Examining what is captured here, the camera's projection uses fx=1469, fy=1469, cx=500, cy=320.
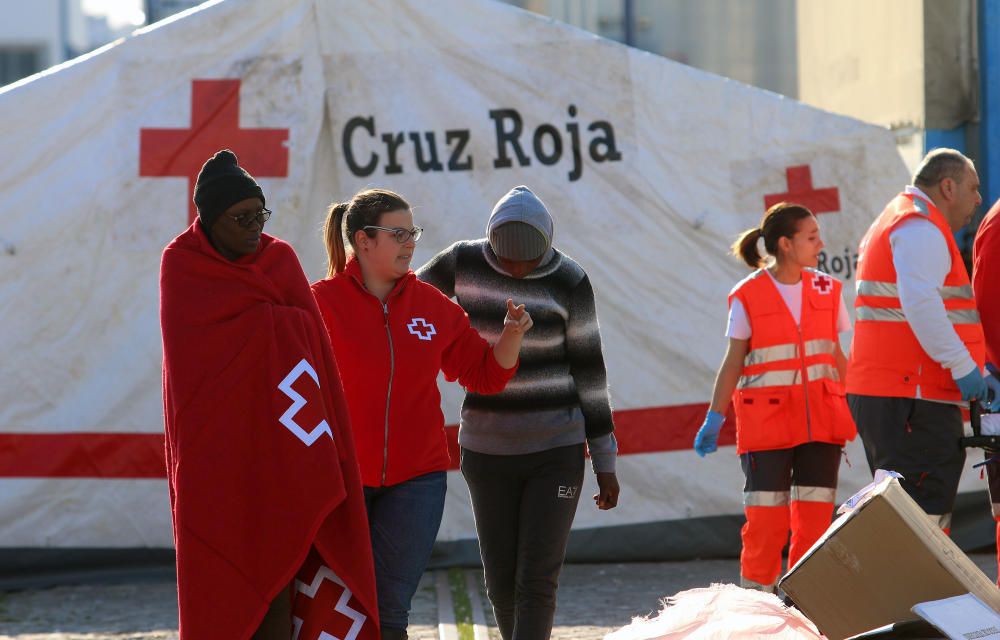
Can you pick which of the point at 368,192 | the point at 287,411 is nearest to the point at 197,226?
the point at 287,411

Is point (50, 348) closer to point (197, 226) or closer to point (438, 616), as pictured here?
point (438, 616)

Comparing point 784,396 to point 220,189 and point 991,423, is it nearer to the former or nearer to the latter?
point 991,423

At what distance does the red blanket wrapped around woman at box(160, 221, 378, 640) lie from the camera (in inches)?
139

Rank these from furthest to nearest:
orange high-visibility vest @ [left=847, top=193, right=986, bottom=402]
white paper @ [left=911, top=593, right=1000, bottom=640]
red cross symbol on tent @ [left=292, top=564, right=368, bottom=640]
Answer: orange high-visibility vest @ [left=847, top=193, right=986, bottom=402] < red cross symbol on tent @ [left=292, top=564, right=368, bottom=640] < white paper @ [left=911, top=593, right=1000, bottom=640]

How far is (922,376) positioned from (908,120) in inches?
144

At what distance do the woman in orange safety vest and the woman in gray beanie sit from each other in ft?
4.09

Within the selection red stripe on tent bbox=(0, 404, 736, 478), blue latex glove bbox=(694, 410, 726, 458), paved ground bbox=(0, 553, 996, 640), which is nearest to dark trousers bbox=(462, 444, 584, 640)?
paved ground bbox=(0, 553, 996, 640)

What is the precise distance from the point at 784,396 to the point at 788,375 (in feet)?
0.32

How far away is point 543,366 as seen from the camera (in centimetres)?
481

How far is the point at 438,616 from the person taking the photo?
6.44m

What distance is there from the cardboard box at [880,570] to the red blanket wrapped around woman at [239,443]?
3.92 feet

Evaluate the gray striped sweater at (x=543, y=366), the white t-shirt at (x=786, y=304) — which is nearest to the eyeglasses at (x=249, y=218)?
the gray striped sweater at (x=543, y=366)

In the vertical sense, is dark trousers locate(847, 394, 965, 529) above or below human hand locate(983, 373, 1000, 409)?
below

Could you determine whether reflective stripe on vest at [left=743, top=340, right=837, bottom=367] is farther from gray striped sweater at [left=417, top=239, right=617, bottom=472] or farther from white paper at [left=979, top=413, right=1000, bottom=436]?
gray striped sweater at [left=417, top=239, right=617, bottom=472]
